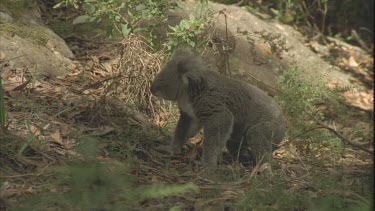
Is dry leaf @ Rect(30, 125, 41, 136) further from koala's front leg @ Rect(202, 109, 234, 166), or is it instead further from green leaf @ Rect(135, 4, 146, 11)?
green leaf @ Rect(135, 4, 146, 11)

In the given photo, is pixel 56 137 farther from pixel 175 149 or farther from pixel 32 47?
pixel 32 47

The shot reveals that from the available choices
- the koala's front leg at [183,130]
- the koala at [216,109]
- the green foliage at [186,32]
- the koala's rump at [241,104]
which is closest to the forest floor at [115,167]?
the koala's front leg at [183,130]

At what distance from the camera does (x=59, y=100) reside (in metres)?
6.38

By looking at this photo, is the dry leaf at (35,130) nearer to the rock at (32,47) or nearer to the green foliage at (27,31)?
the rock at (32,47)

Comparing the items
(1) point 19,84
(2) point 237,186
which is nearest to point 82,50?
(1) point 19,84

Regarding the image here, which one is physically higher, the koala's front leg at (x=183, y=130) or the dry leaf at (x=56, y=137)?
the dry leaf at (x=56, y=137)

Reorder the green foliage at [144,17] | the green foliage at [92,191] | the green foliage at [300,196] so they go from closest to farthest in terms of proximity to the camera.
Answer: the green foliage at [92,191] < the green foliage at [300,196] < the green foliage at [144,17]

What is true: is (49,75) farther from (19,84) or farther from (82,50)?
(82,50)

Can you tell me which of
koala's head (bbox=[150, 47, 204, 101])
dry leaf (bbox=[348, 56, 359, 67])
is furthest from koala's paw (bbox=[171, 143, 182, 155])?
dry leaf (bbox=[348, 56, 359, 67])

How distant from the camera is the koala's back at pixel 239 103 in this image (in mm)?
6051

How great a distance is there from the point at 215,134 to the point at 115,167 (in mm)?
1654

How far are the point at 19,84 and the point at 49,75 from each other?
0.60 m

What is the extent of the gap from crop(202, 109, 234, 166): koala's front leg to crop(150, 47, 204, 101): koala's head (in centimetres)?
46

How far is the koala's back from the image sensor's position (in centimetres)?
605
